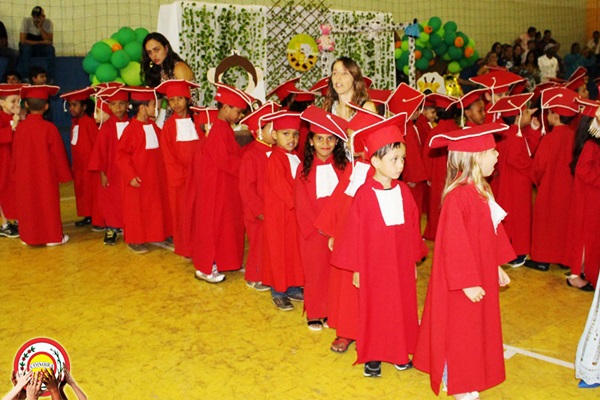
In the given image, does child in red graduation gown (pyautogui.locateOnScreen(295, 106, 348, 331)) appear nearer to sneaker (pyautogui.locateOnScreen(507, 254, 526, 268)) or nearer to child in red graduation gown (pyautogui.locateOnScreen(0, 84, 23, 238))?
sneaker (pyautogui.locateOnScreen(507, 254, 526, 268))

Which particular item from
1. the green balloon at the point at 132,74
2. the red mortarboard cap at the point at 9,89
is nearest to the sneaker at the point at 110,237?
the red mortarboard cap at the point at 9,89

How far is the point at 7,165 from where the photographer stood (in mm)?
7289

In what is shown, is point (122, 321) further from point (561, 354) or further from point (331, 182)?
point (561, 354)

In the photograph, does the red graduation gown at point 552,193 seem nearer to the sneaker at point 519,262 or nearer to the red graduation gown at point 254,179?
the sneaker at point 519,262

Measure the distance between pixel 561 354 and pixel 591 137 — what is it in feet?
6.12

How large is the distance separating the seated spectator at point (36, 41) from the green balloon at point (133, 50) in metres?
2.65

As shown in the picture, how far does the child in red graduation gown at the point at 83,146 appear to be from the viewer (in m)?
7.46

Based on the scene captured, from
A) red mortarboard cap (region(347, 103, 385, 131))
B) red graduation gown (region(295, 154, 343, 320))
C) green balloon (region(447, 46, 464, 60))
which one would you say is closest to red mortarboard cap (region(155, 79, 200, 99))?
red graduation gown (region(295, 154, 343, 320))

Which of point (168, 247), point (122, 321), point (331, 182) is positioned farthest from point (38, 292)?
point (331, 182)

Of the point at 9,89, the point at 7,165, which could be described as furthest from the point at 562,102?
the point at 7,165

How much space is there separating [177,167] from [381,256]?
2968mm

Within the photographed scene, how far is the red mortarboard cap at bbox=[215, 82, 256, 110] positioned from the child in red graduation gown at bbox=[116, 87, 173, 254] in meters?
1.22

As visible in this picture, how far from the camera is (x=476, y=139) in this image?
133 inches

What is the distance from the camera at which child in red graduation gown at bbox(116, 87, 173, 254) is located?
6.41m
